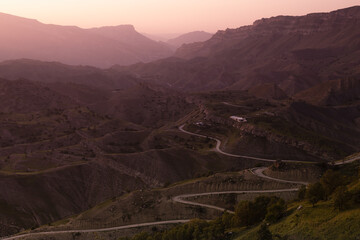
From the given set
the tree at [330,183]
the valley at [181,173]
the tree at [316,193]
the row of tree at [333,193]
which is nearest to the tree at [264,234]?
the valley at [181,173]

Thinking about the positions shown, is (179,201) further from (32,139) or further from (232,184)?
(32,139)

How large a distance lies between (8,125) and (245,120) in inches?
4004

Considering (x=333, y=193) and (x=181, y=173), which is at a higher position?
(x=333, y=193)

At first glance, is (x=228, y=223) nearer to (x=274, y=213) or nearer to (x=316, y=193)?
(x=274, y=213)

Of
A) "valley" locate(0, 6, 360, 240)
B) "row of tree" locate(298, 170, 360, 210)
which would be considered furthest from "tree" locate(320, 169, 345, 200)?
"valley" locate(0, 6, 360, 240)

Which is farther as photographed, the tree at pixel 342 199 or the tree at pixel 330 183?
the tree at pixel 330 183

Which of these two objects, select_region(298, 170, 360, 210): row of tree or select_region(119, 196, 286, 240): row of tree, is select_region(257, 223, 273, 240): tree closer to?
select_region(119, 196, 286, 240): row of tree

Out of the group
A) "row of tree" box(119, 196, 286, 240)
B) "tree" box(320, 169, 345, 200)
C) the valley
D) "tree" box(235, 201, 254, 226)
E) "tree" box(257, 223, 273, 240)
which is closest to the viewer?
"tree" box(257, 223, 273, 240)

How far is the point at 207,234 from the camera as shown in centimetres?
4866

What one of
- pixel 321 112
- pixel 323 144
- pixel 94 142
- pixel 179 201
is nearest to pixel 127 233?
pixel 179 201

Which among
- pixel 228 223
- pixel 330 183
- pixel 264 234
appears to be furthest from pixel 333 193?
pixel 228 223

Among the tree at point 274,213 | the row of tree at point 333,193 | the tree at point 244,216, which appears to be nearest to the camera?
the row of tree at point 333,193

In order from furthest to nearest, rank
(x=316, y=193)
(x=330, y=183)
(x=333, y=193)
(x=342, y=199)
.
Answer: (x=330, y=183), (x=316, y=193), (x=333, y=193), (x=342, y=199)

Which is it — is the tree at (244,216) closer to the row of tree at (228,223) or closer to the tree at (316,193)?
the row of tree at (228,223)
